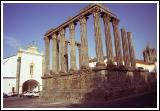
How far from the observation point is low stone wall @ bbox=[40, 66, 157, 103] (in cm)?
1584

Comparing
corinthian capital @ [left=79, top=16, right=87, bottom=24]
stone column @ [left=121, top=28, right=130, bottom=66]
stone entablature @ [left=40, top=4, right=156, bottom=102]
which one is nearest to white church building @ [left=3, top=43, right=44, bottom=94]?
stone entablature @ [left=40, top=4, right=156, bottom=102]

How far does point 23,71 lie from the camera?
37969 mm

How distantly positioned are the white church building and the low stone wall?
14.7 m

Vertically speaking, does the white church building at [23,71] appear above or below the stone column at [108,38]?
below

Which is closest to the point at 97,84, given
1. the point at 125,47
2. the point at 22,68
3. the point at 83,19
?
the point at 83,19

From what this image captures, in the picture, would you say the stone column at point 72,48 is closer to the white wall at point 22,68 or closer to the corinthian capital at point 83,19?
the corinthian capital at point 83,19

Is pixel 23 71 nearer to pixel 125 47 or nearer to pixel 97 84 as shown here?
pixel 125 47

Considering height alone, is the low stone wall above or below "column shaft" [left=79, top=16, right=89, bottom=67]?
below

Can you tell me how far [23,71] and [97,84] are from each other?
2584 centimetres

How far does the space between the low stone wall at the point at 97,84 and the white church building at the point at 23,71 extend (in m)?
14.7

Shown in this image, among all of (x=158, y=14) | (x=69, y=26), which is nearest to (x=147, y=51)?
(x=69, y=26)

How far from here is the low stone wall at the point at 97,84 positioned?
623 inches

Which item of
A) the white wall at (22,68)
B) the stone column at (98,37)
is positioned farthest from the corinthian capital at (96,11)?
the white wall at (22,68)

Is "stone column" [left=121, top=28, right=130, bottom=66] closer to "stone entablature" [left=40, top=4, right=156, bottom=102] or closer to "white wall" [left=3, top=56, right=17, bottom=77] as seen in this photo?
"stone entablature" [left=40, top=4, right=156, bottom=102]
